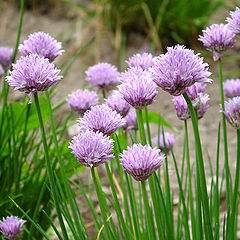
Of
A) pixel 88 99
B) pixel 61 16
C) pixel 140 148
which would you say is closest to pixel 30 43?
pixel 88 99

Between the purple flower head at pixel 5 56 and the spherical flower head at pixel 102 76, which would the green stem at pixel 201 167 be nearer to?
the spherical flower head at pixel 102 76

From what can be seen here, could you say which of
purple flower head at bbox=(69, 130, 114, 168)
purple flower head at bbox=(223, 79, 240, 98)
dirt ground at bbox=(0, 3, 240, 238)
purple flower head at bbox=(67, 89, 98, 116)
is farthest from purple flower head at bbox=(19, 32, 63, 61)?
dirt ground at bbox=(0, 3, 240, 238)

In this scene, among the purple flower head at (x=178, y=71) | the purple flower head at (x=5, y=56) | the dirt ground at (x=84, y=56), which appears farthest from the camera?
the dirt ground at (x=84, y=56)

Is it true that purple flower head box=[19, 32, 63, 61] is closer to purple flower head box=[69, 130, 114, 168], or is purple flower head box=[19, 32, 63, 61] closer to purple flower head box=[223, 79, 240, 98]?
purple flower head box=[69, 130, 114, 168]

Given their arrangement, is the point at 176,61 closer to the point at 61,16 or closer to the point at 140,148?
the point at 140,148

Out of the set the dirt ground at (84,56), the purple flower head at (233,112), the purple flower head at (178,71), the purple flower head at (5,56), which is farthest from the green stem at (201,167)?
the dirt ground at (84,56)
